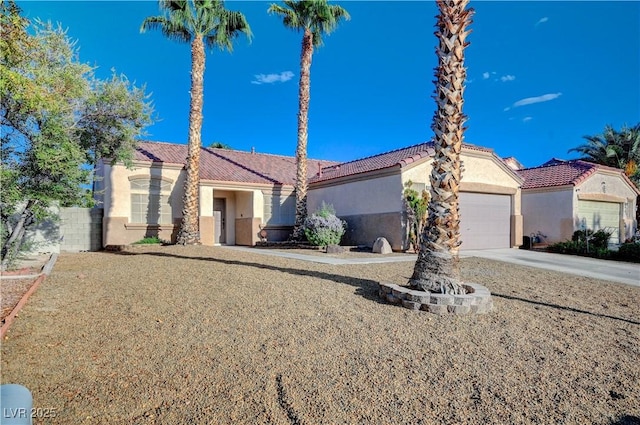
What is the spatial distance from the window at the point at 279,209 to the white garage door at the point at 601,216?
14602 millimetres

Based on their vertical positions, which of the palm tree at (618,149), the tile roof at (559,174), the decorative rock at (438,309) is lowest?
the decorative rock at (438,309)

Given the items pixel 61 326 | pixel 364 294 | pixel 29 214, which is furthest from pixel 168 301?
pixel 29 214

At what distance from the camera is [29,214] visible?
11.1 m

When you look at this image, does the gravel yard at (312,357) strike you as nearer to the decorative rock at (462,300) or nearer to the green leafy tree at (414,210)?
the decorative rock at (462,300)

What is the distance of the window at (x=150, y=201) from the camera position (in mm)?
18578

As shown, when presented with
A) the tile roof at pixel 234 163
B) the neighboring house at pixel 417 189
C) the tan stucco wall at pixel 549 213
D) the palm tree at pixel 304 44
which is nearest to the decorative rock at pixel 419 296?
the neighboring house at pixel 417 189

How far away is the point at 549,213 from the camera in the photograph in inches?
804

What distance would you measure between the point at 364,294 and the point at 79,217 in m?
15.8

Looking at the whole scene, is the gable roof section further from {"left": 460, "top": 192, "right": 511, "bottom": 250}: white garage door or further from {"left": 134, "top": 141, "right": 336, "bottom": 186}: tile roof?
{"left": 134, "top": 141, "right": 336, "bottom": 186}: tile roof

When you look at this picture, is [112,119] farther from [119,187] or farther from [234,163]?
[234,163]

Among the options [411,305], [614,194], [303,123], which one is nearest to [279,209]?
[303,123]

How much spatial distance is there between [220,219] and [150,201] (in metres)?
4.14

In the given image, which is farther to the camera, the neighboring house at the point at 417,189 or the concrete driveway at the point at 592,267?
the neighboring house at the point at 417,189

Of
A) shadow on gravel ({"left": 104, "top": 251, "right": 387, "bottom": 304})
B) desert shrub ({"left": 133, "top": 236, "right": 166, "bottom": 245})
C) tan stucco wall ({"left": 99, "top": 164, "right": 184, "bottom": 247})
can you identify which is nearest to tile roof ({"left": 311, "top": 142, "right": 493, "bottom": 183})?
shadow on gravel ({"left": 104, "top": 251, "right": 387, "bottom": 304})
